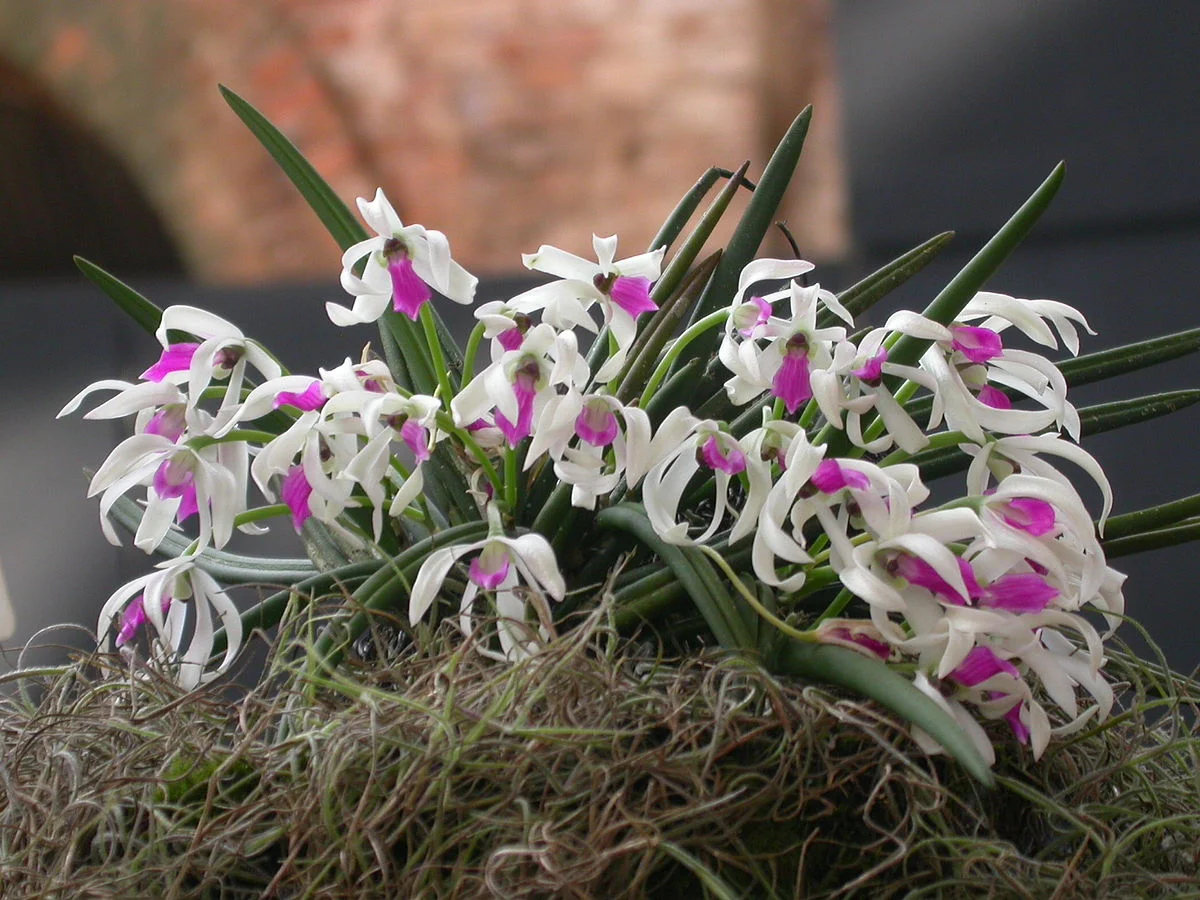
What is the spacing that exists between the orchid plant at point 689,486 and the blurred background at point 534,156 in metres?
1.02

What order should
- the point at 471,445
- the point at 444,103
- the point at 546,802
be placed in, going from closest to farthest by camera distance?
the point at 546,802
the point at 471,445
the point at 444,103

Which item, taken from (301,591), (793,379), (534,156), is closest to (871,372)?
(793,379)

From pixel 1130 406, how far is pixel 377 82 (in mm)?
1332

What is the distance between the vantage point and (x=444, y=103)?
1.63 metres

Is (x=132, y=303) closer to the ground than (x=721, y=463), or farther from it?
farther from it

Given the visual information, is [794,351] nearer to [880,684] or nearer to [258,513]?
[880,684]

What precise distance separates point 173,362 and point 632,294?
190 millimetres

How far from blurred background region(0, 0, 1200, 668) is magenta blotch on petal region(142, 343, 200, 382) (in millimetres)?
1006

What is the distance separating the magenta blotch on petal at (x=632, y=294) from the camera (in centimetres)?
45

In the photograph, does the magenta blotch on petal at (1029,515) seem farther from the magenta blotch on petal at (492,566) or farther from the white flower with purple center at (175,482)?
the white flower with purple center at (175,482)

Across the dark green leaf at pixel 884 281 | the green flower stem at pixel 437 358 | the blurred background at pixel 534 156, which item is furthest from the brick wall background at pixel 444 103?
the green flower stem at pixel 437 358

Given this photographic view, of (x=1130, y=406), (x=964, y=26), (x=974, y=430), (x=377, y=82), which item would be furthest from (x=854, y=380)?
(x=377, y=82)

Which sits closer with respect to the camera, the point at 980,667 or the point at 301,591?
the point at 980,667

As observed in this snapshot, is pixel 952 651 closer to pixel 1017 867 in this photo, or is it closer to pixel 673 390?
pixel 1017 867
